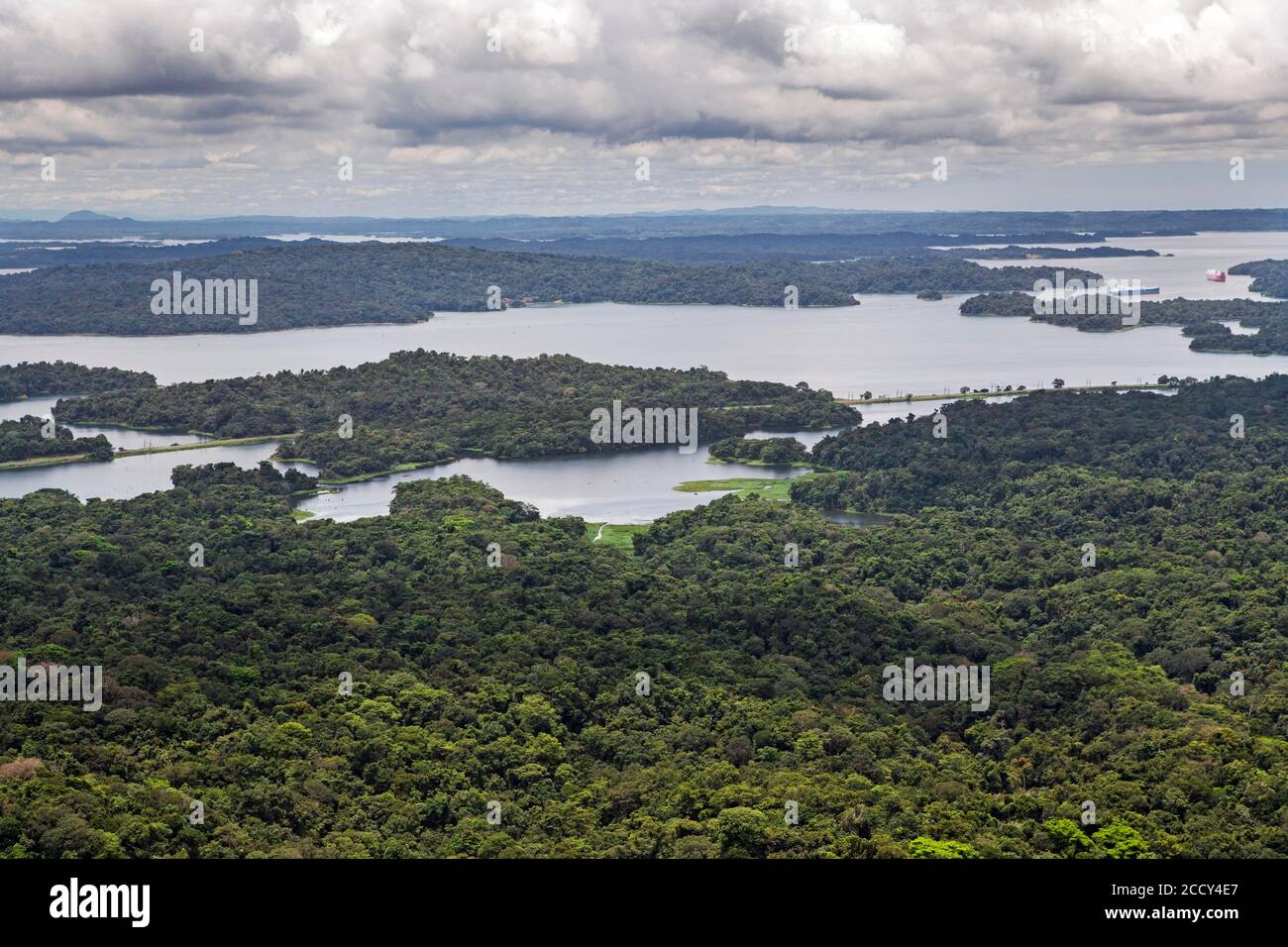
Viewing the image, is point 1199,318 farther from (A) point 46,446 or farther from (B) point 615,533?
(A) point 46,446

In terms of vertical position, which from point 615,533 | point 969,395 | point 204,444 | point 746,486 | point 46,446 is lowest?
point 615,533

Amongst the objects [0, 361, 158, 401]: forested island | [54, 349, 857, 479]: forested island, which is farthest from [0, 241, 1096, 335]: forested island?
[54, 349, 857, 479]: forested island

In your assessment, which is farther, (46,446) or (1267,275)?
(1267,275)

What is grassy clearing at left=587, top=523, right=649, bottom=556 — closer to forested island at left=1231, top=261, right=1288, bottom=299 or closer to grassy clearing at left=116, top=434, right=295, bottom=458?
grassy clearing at left=116, top=434, right=295, bottom=458

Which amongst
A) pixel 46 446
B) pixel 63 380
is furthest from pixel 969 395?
pixel 63 380

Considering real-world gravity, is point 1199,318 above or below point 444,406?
above

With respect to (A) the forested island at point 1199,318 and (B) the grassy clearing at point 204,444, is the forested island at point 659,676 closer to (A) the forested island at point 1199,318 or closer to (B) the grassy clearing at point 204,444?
(B) the grassy clearing at point 204,444
